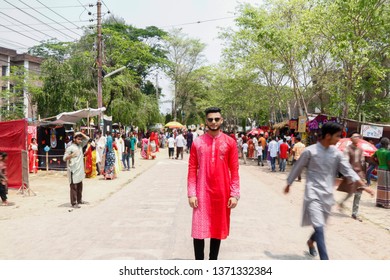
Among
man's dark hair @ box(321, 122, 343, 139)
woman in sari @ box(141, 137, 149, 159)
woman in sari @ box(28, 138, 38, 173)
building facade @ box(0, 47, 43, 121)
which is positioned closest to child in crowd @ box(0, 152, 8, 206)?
woman in sari @ box(28, 138, 38, 173)

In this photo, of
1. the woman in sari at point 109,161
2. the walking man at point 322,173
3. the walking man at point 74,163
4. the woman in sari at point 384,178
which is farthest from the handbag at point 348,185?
the woman in sari at point 109,161

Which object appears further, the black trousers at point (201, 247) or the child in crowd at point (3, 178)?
the child in crowd at point (3, 178)

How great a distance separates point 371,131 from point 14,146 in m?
13.2

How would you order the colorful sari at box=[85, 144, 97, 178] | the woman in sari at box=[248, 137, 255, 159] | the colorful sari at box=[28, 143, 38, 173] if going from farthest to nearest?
the woman in sari at box=[248, 137, 255, 159] → the colorful sari at box=[28, 143, 38, 173] → the colorful sari at box=[85, 144, 97, 178]

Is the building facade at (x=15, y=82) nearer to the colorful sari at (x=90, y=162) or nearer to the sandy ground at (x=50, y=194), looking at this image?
the colorful sari at (x=90, y=162)

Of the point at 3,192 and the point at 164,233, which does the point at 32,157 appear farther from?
the point at 164,233

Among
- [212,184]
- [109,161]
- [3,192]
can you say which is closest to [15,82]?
[109,161]

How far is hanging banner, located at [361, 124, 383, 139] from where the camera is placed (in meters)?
15.8

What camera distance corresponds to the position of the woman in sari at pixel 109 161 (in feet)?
47.2

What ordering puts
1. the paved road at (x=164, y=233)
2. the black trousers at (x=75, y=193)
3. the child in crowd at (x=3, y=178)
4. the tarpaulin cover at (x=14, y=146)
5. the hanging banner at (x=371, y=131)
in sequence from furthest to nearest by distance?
the hanging banner at (x=371, y=131) → the tarpaulin cover at (x=14, y=146) → the child in crowd at (x=3, y=178) → the black trousers at (x=75, y=193) → the paved road at (x=164, y=233)

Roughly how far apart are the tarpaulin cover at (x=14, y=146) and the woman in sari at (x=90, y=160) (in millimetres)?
3712

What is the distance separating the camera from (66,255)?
16.8 ft

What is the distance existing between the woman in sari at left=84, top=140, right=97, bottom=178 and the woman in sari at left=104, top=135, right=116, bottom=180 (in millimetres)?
682

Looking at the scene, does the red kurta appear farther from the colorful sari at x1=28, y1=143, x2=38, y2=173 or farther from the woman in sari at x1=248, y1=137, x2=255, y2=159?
the woman in sari at x1=248, y1=137, x2=255, y2=159
